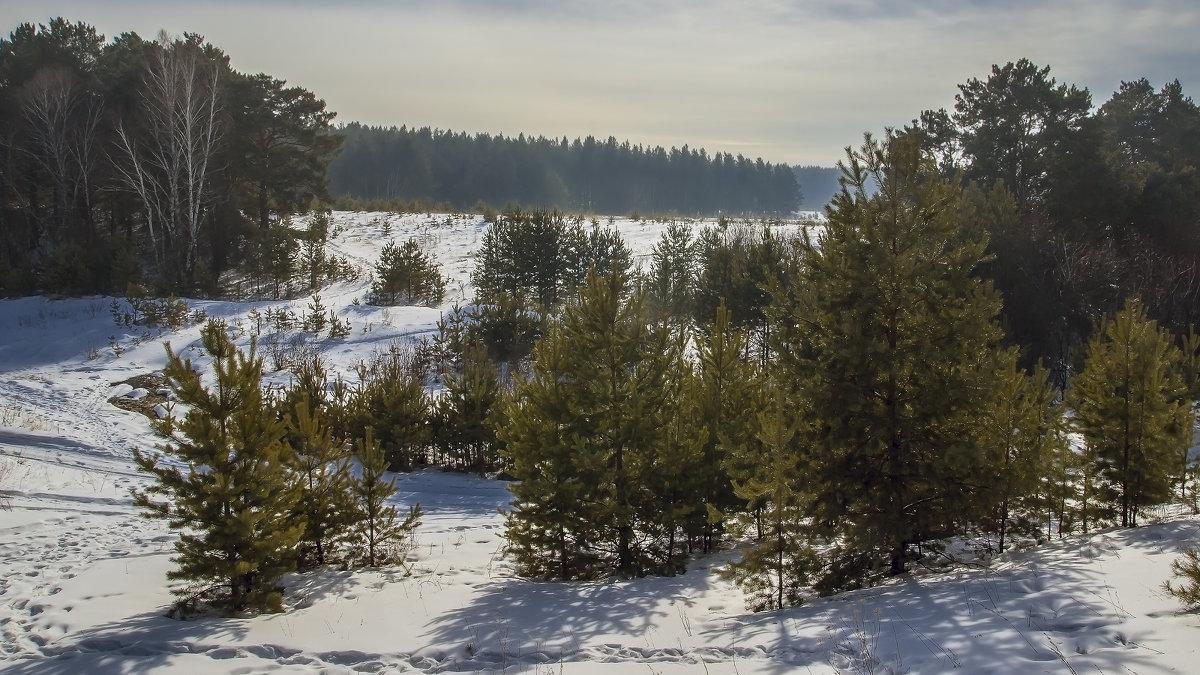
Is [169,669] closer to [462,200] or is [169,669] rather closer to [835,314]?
[835,314]

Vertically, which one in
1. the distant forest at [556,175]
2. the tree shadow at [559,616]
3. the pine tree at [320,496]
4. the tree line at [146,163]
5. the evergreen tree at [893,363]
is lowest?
the tree shadow at [559,616]

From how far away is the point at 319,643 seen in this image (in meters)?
7.41

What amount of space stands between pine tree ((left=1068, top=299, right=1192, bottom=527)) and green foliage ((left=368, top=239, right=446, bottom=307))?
85.6 ft

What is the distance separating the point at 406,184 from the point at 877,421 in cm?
9198

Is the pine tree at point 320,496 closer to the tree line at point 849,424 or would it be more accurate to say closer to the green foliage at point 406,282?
the tree line at point 849,424

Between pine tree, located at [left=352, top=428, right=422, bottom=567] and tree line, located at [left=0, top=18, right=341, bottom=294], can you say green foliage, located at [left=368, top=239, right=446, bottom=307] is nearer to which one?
tree line, located at [left=0, top=18, right=341, bottom=294]

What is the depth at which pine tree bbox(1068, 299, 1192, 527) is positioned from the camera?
9688mm

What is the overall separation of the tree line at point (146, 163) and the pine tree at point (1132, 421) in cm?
2915

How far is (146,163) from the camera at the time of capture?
32531 millimetres

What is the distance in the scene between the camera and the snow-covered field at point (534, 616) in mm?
5820

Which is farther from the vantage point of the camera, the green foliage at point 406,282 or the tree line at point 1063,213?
the green foliage at point 406,282

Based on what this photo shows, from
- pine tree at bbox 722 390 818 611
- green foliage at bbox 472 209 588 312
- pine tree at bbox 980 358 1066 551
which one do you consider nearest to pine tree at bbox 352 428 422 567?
pine tree at bbox 722 390 818 611

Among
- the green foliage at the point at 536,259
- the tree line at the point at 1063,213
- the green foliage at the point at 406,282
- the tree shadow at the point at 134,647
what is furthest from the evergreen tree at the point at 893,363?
the green foliage at the point at 406,282

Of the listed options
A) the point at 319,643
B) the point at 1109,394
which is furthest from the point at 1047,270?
the point at 319,643
